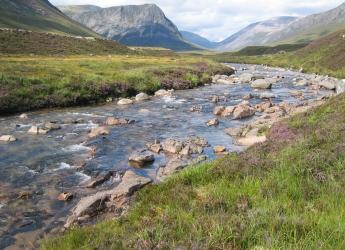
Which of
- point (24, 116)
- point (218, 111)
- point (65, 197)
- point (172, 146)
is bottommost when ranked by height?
point (24, 116)

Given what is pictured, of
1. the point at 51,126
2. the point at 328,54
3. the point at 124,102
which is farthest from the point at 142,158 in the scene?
the point at 328,54

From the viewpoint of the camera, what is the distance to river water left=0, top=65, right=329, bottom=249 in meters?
14.0

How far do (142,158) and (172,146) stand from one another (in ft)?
8.97

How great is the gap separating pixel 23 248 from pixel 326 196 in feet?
27.2

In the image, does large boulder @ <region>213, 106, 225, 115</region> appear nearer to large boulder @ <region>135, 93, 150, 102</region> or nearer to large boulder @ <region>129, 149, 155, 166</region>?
large boulder @ <region>135, 93, 150, 102</region>

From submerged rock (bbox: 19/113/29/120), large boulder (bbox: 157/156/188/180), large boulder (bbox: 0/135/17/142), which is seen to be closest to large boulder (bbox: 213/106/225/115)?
submerged rock (bbox: 19/113/29/120)

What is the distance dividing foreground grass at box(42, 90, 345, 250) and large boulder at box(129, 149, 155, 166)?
7.22m

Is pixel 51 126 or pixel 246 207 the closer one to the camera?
pixel 246 207

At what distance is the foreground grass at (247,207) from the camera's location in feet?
23.9

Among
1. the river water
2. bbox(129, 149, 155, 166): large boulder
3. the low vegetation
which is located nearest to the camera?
the river water

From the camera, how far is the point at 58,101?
3788 centimetres

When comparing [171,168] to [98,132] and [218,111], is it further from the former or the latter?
[218,111]

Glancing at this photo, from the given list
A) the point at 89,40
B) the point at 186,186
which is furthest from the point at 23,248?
the point at 89,40

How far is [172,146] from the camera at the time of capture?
2294 cm
